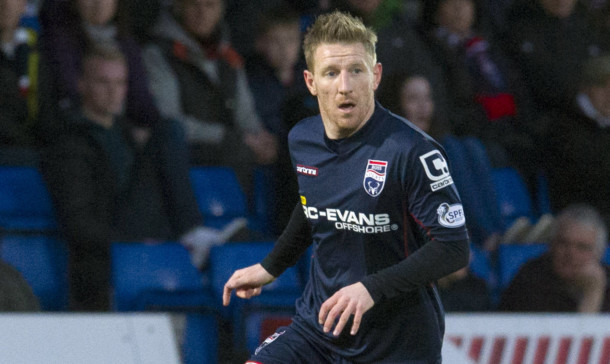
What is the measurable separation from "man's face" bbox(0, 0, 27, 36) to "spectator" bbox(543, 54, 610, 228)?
159 inches

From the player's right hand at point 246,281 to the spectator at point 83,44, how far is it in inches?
111

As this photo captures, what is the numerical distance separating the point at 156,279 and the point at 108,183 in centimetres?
66

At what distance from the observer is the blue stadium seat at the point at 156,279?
19.3 feet

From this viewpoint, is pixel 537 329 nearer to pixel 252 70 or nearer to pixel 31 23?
pixel 252 70

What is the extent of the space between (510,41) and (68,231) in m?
4.38

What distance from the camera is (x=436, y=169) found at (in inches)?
129

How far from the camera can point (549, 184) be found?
767 centimetres

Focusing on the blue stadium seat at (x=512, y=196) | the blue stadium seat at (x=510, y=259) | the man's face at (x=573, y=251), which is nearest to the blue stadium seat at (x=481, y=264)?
the blue stadium seat at (x=510, y=259)

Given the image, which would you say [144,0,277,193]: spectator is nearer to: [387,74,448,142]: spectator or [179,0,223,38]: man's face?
[179,0,223,38]: man's face

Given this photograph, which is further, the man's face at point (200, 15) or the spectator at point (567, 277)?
the man's face at point (200, 15)

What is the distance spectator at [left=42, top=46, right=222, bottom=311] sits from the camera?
5918mm

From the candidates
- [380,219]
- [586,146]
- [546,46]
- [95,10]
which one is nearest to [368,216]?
[380,219]

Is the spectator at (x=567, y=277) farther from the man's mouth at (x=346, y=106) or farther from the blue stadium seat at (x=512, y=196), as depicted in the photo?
the man's mouth at (x=346, y=106)

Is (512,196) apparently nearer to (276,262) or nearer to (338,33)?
(276,262)
